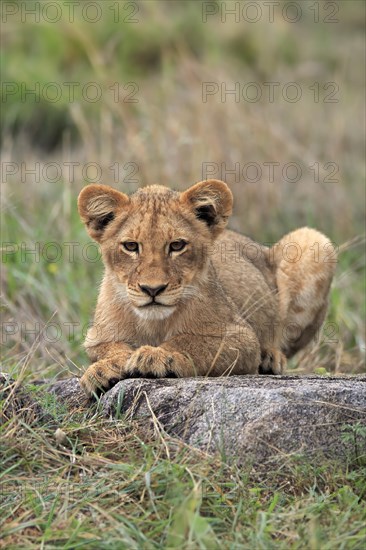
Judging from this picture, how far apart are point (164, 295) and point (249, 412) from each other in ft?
2.84

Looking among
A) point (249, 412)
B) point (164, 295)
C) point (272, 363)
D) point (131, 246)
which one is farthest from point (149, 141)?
point (249, 412)

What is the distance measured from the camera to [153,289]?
5.43m

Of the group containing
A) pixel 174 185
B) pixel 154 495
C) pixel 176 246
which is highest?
pixel 174 185

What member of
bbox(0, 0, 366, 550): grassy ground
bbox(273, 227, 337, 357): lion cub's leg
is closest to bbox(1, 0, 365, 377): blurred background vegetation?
bbox(0, 0, 366, 550): grassy ground

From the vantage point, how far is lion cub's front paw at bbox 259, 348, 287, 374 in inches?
263

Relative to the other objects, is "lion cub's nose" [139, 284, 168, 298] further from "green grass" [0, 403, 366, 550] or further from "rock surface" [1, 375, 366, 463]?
"green grass" [0, 403, 366, 550]

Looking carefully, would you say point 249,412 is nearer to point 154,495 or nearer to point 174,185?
point 154,495

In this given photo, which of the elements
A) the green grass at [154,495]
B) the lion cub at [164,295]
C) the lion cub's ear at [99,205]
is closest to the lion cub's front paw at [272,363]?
the lion cub at [164,295]

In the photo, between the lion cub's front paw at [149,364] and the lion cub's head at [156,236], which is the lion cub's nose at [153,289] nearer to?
the lion cub's head at [156,236]

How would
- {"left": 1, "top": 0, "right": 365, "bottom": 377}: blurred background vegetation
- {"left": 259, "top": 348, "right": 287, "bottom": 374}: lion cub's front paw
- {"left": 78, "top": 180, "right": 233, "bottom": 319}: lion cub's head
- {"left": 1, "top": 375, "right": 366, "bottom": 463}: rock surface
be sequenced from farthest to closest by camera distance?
{"left": 1, "top": 0, "right": 365, "bottom": 377}: blurred background vegetation < {"left": 259, "top": 348, "right": 287, "bottom": 374}: lion cub's front paw < {"left": 78, "top": 180, "right": 233, "bottom": 319}: lion cub's head < {"left": 1, "top": 375, "right": 366, "bottom": 463}: rock surface

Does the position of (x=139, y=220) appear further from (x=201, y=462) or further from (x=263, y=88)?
(x=263, y=88)

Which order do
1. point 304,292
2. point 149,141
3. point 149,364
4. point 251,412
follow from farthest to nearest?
point 149,141 < point 304,292 < point 149,364 < point 251,412

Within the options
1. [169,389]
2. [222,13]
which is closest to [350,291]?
[169,389]

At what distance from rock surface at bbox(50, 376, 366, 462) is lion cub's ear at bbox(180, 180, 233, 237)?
1.21m
